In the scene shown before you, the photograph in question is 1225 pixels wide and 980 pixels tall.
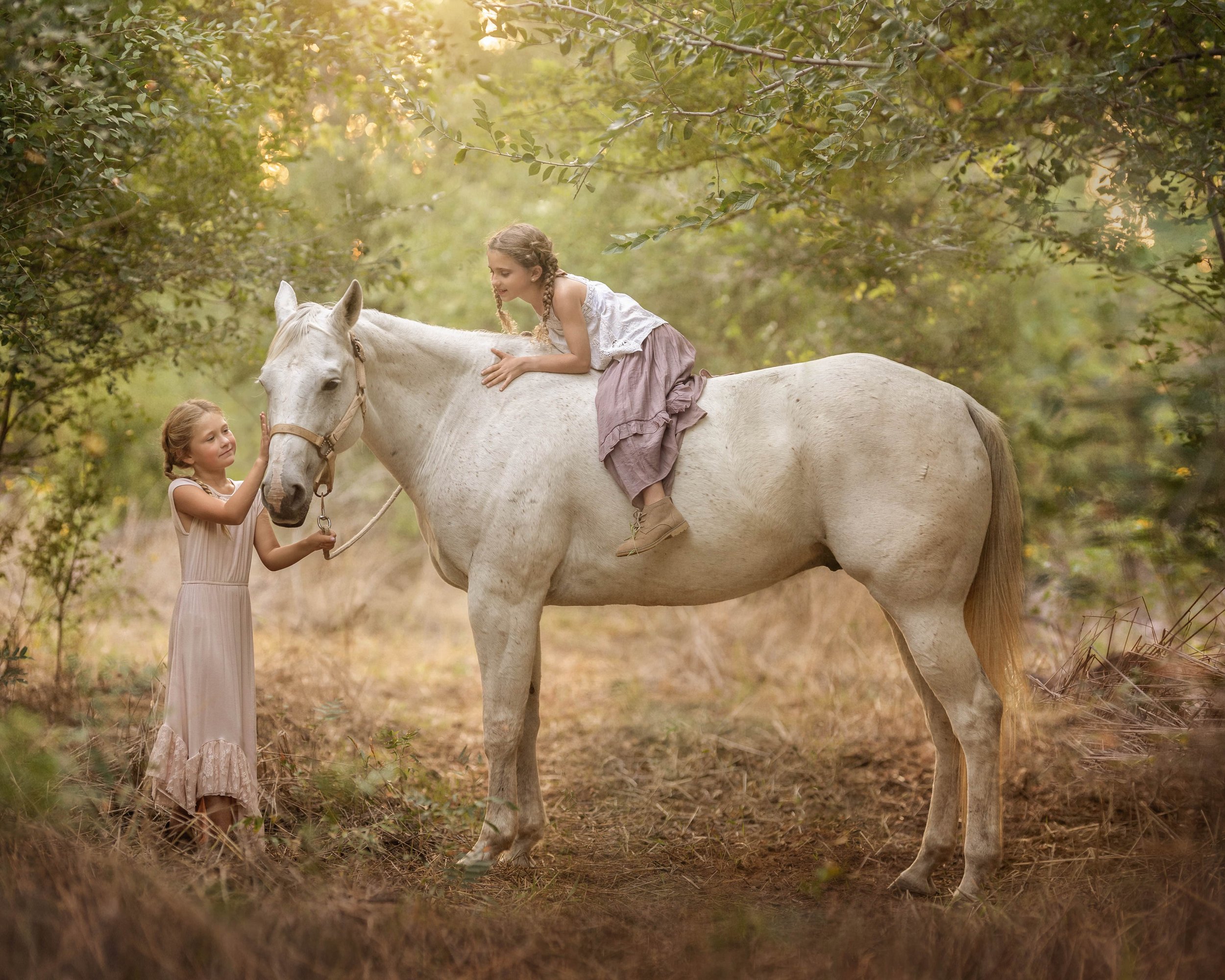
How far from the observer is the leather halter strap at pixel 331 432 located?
3.52 metres

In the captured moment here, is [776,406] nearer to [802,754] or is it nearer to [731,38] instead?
[731,38]

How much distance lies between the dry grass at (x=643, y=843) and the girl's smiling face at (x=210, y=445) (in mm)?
1122

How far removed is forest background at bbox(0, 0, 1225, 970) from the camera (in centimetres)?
374

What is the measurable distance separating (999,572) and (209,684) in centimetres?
330

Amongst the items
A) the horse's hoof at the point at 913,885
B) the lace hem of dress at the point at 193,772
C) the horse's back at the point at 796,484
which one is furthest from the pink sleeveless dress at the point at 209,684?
the horse's hoof at the point at 913,885

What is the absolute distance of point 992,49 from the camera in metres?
4.43

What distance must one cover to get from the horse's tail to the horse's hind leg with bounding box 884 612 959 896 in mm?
296

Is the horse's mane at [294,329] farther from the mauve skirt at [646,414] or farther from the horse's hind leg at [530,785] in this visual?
the horse's hind leg at [530,785]

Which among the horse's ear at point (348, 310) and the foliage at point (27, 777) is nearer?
the foliage at point (27, 777)

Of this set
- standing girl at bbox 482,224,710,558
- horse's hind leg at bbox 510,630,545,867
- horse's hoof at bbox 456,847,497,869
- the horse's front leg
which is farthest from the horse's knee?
standing girl at bbox 482,224,710,558

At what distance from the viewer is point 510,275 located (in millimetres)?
3891

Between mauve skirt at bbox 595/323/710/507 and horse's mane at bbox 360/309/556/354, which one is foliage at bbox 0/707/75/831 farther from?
mauve skirt at bbox 595/323/710/507

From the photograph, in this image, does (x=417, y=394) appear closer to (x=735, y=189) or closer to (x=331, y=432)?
(x=331, y=432)

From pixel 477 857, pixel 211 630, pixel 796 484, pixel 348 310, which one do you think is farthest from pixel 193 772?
pixel 796 484
